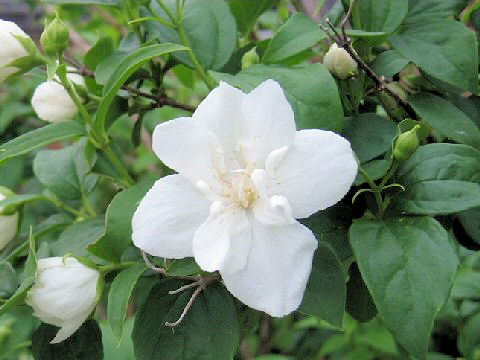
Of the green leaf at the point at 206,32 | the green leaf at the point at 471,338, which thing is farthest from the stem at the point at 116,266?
the green leaf at the point at 471,338

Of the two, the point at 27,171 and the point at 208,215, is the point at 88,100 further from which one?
the point at 27,171

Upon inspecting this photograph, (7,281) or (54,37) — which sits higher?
(54,37)

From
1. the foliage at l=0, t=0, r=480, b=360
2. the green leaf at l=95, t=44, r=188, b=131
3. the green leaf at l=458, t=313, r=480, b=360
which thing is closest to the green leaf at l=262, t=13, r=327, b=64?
the foliage at l=0, t=0, r=480, b=360

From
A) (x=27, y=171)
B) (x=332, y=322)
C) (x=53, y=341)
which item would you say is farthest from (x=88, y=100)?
(x=27, y=171)

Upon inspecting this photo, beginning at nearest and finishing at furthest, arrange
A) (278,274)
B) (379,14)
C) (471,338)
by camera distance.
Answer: (278,274) < (379,14) < (471,338)

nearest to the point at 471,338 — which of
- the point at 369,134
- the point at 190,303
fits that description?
the point at 369,134

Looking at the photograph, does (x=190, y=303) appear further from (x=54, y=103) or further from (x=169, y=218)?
(x=54, y=103)

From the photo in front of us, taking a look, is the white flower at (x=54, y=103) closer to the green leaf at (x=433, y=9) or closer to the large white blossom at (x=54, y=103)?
the large white blossom at (x=54, y=103)
